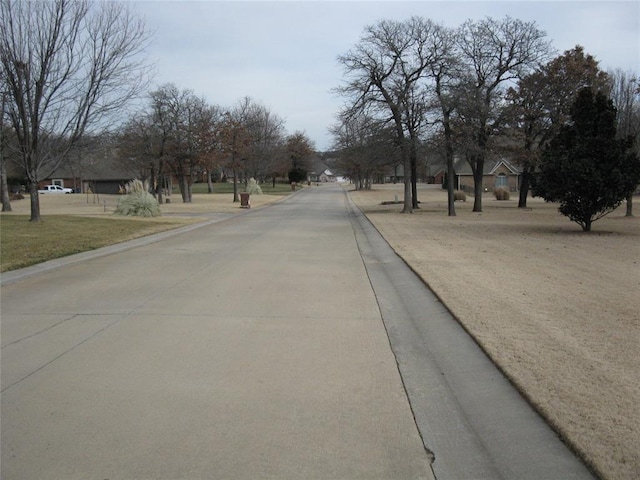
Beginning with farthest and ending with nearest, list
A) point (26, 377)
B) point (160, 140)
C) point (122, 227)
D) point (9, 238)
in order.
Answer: point (160, 140) → point (122, 227) → point (9, 238) → point (26, 377)

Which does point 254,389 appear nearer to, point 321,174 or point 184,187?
point 184,187

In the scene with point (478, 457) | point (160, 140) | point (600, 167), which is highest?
point (160, 140)

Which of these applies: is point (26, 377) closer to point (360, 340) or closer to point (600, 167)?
point (360, 340)

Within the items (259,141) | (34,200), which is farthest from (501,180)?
(34,200)

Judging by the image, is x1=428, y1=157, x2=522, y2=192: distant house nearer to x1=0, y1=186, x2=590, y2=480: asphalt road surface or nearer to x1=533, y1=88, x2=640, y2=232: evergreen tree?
x1=533, y1=88, x2=640, y2=232: evergreen tree

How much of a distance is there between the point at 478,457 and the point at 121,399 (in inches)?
110

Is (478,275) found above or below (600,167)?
below

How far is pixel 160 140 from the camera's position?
41.4m

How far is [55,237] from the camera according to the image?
51.9 ft

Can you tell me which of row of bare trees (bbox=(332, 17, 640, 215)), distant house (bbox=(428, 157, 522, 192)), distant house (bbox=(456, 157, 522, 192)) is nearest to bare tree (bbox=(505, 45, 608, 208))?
row of bare trees (bbox=(332, 17, 640, 215))

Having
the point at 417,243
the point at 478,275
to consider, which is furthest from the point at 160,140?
the point at 478,275

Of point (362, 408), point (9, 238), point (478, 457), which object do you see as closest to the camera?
point (478, 457)

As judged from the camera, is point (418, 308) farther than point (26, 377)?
Yes

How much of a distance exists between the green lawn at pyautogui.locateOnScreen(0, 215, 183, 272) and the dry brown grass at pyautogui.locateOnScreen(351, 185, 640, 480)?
8.49 m
